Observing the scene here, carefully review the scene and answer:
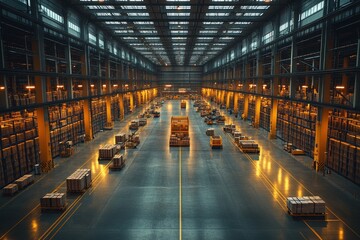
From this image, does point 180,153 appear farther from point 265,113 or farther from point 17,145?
point 265,113

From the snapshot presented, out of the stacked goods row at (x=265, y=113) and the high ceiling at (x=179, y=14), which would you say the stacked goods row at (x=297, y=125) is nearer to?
the stacked goods row at (x=265, y=113)

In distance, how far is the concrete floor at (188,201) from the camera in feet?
45.2

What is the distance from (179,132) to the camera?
36406 mm

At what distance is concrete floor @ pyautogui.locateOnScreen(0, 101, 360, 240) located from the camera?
13.8 meters

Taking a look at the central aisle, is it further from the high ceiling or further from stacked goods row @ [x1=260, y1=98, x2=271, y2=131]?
stacked goods row @ [x1=260, y1=98, x2=271, y2=131]

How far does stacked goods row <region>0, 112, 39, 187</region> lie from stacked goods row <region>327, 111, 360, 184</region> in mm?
25198

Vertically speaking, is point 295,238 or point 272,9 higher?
point 272,9

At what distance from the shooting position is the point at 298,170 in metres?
23.3

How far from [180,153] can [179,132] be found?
7.39 metres

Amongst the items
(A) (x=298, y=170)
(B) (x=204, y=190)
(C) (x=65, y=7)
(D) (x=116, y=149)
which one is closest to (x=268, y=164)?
(A) (x=298, y=170)

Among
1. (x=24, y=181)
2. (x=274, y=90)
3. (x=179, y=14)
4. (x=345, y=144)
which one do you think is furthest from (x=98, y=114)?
(x=345, y=144)

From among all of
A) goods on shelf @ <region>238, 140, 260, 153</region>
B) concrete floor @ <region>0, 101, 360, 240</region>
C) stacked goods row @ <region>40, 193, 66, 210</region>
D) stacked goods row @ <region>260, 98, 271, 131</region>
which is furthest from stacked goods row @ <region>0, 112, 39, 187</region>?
stacked goods row @ <region>260, 98, 271, 131</region>

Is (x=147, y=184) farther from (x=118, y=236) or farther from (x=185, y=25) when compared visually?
(x=185, y=25)

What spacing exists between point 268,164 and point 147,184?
457 inches
